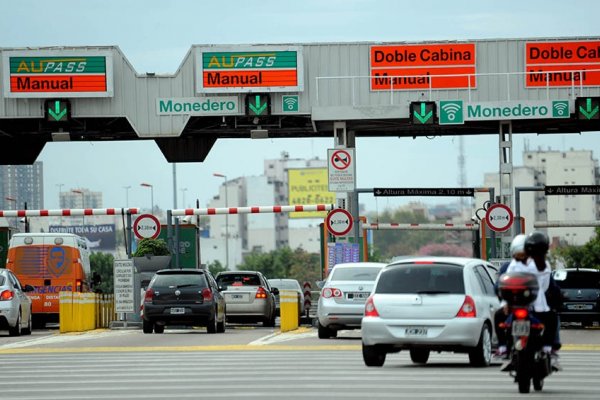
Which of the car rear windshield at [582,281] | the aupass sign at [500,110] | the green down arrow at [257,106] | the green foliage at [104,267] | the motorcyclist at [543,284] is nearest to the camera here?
the motorcyclist at [543,284]

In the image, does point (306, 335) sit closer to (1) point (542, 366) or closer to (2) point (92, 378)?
(2) point (92, 378)

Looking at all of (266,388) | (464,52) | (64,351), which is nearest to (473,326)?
(266,388)

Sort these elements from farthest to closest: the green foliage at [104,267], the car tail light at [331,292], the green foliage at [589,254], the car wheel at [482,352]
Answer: the green foliage at [104,267] < the green foliage at [589,254] < the car tail light at [331,292] < the car wheel at [482,352]

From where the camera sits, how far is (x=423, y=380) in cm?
1889

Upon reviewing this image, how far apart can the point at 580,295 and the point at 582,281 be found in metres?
0.64

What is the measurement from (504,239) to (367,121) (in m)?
4.97

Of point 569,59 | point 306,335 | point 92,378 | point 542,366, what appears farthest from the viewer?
point 569,59

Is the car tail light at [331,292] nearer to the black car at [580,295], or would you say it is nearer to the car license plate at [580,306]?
the black car at [580,295]

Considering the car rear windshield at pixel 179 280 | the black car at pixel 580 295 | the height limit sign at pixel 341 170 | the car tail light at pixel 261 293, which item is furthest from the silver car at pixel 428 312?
the car tail light at pixel 261 293

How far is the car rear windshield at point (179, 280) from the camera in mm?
37469

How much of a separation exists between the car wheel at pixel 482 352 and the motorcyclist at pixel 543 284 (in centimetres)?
411

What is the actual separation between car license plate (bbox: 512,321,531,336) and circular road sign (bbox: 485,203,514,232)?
84.6 feet

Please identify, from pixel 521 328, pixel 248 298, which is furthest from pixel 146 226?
pixel 521 328

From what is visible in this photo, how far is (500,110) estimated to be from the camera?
145ft
